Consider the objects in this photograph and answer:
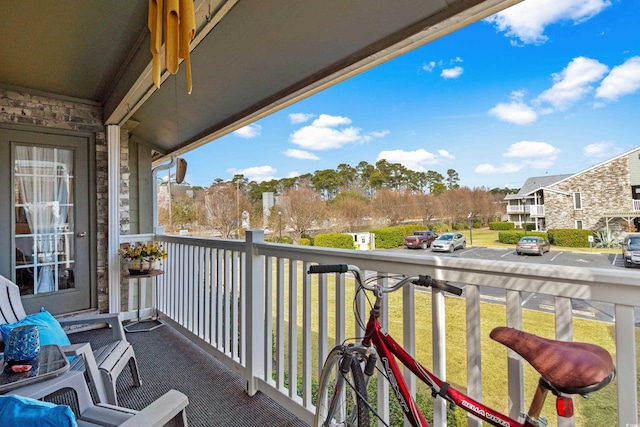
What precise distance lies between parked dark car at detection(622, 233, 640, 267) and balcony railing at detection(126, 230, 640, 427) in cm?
12

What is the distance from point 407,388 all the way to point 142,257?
11.0 feet

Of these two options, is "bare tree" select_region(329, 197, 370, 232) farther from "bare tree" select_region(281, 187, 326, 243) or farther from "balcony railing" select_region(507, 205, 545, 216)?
"balcony railing" select_region(507, 205, 545, 216)

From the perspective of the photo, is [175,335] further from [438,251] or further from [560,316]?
[560,316]

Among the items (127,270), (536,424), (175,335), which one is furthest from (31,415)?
(127,270)

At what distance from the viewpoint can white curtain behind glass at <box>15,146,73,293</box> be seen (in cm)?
350

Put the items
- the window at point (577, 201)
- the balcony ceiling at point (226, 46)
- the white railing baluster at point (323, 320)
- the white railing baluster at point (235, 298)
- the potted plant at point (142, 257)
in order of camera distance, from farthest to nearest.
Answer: the potted plant at point (142, 257) < the white railing baluster at point (235, 298) < the balcony ceiling at point (226, 46) < the white railing baluster at point (323, 320) < the window at point (577, 201)

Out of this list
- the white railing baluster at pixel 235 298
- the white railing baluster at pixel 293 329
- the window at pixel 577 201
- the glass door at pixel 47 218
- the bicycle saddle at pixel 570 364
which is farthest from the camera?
the glass door at pixel 47 218

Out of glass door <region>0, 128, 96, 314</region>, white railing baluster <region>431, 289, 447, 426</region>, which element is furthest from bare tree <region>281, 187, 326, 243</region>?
glass door <region>0, 128, 96, 314</region>

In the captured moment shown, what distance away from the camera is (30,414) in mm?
819

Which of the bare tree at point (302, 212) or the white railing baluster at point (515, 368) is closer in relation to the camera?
the white railing baluster at point (515, 368)

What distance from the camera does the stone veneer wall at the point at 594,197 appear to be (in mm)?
1188

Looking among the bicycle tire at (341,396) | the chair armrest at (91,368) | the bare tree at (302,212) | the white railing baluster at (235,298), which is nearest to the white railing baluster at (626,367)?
the bicycle tire at (341,396)

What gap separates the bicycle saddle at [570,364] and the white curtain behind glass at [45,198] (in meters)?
4.53

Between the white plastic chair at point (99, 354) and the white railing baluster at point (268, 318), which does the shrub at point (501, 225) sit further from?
the white plastic chair at point (99, 354)
